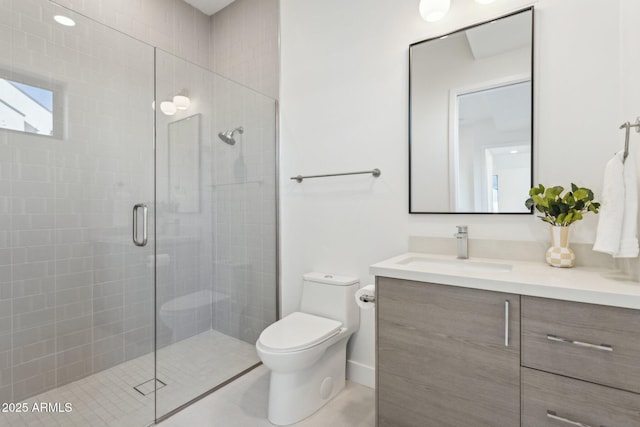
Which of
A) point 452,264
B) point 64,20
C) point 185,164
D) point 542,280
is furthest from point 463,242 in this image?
point 64,20

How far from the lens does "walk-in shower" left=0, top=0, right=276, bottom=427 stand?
4.84 feet

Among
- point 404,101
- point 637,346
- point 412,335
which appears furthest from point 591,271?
point 404,101

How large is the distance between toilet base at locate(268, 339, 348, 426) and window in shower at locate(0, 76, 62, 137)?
169 centimetres

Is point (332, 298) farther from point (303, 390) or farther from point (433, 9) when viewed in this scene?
point (433, 9)

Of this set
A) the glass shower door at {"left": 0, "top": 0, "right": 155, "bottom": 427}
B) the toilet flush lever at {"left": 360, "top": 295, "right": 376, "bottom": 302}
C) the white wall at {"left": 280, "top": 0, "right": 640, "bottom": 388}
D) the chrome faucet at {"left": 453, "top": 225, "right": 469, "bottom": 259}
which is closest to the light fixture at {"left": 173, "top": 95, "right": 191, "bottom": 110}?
the glass shower door at {"left": 0, "top": 0, "right": 155, "bottom": 427}

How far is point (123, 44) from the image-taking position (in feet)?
5.68

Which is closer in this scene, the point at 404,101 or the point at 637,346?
the point at 637,346

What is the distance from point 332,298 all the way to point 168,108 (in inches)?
59.0

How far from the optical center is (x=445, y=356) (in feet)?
3.86

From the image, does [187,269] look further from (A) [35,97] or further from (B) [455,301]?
(B) [455,301]

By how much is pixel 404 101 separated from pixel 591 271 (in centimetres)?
120

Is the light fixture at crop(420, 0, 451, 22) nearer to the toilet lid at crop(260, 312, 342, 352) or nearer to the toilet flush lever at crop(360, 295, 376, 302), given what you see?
the toilet flush lever at crop(360, 295, 376, 302)

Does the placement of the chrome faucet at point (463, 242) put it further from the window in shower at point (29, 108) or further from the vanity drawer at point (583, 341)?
the window in shower at point (29, 108)

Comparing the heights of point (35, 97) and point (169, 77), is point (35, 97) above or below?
below
